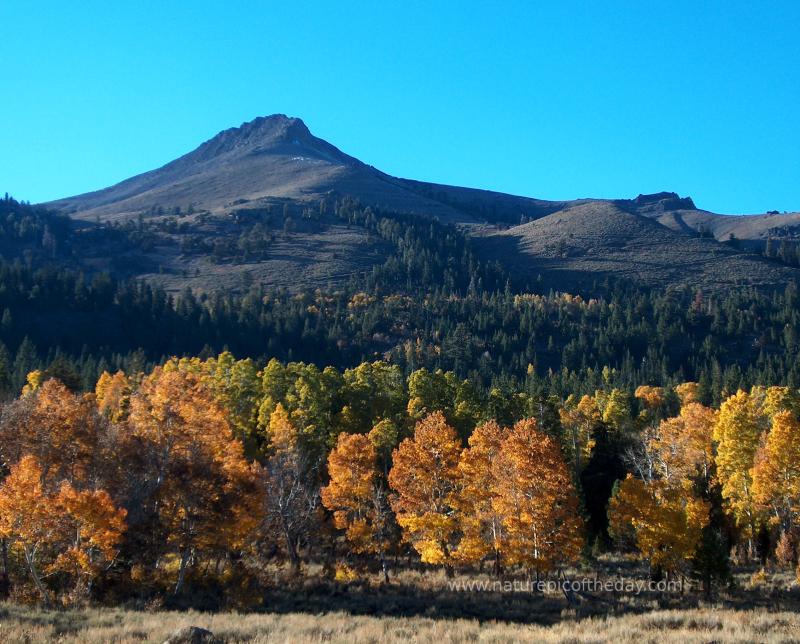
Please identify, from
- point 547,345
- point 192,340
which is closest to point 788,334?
point 547,345

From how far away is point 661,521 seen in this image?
121 ft

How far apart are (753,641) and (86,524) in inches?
1023

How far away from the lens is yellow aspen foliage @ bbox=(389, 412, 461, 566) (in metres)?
41.0

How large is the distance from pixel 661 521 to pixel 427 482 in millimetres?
14043

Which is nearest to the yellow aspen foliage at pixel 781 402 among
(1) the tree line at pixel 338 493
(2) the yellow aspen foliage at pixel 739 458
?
(1) the tree line at pixel 338 493

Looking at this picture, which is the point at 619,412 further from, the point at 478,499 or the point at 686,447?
the point at 478,499

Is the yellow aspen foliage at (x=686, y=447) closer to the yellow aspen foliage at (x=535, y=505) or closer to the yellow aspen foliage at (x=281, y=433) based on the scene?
the yellow aspen foliage at (x=535, y=505)

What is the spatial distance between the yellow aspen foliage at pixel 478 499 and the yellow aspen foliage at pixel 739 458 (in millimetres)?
18642

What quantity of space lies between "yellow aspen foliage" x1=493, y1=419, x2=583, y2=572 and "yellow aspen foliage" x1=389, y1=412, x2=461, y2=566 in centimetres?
493

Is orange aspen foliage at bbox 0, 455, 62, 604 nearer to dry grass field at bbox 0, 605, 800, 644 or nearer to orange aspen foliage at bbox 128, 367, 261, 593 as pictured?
dry grass field at bbox 0, 605, 800, 644

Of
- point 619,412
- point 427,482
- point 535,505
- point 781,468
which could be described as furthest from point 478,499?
point 619,412

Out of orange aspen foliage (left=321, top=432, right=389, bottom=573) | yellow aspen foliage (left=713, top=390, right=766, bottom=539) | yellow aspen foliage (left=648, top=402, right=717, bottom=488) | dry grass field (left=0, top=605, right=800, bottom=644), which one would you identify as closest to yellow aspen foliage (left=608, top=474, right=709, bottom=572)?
yellow aspen foliage (left=648, top=402, right=717, bottom=488)

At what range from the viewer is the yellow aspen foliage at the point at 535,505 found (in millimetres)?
Result: 36312

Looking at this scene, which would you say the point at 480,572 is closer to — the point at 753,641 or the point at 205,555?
the point at 205,555
